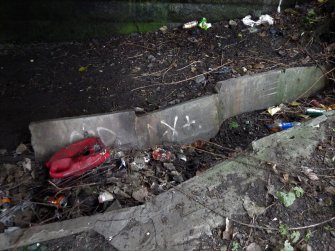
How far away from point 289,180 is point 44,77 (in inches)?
121

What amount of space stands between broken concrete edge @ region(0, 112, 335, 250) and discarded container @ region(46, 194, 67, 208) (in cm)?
26

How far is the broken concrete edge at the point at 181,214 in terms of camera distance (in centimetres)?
214

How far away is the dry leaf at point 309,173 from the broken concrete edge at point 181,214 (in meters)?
0.08

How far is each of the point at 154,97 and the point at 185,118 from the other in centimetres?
47

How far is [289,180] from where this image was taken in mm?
2570

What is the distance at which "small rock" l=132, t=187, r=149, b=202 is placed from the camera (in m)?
2.51

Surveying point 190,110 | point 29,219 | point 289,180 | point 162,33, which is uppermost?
point 162,33

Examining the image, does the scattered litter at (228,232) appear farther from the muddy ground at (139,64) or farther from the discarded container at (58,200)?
the muddy ground at (139,64)

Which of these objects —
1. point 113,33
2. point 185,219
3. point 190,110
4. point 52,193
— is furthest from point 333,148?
point 113,33

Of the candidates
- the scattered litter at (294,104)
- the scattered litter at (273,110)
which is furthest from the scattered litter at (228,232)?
the scattered litter at (294,104)

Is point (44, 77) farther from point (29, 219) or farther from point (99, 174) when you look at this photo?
point (29, 219)

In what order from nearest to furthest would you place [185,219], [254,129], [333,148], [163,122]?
[185,219] < [333,148] < [163,122] < [254,129]

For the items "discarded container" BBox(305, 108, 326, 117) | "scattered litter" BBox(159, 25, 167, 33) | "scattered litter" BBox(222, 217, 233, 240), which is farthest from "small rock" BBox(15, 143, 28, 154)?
"discarded container" BBox(305, 108, 326, 117)

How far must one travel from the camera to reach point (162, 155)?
3057 millimetres
